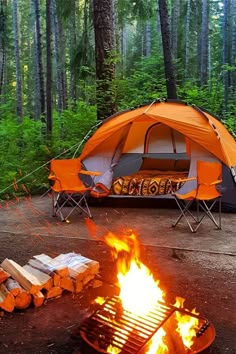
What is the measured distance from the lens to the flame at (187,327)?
7.61 ft

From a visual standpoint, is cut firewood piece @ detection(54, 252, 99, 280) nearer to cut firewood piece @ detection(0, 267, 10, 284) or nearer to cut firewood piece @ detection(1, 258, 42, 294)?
cut firewood piece @ detection(1, 258, 42, 294)

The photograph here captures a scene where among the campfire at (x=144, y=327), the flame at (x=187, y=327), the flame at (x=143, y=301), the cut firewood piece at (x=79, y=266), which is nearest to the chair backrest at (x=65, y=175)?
the cut firewood piece at (x=79, y=266)

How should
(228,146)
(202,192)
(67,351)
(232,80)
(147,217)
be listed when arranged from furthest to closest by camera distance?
1. (232,80)
2. (228,146)
3. (147,217)
4. (202,192)
5. (67,351)

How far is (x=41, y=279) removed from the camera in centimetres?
318

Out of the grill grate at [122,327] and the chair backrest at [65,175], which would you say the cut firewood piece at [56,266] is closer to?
the grill grate at [122,327]

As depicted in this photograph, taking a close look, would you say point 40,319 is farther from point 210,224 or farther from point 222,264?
point 210,224

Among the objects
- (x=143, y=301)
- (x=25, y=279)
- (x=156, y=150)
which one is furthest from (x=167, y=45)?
(x=143, y=301)

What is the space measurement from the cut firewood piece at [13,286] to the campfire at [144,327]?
0.70m

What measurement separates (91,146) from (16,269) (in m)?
3.77

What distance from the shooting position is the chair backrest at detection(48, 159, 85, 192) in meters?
5.88

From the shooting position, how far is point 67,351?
2457 millimetres

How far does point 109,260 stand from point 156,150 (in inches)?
146

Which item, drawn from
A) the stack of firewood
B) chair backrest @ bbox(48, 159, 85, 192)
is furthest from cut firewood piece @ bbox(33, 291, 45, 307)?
chair backrest @ bbox(48, 159, 85, 192)

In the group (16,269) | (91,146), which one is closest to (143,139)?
(91,146)
